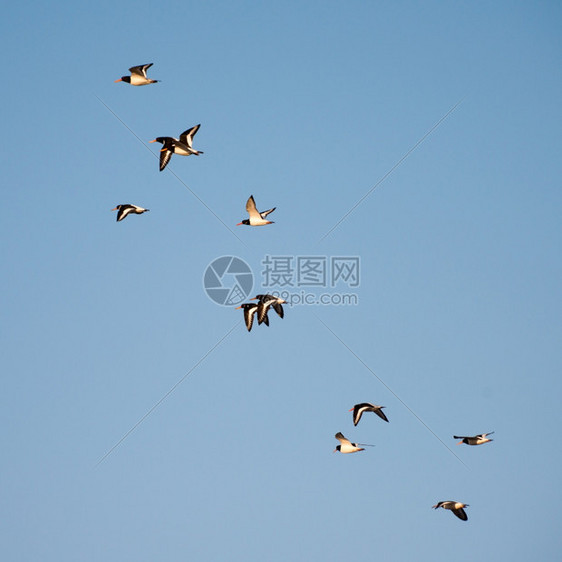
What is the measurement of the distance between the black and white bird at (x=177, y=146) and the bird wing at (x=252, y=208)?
314 centimetres

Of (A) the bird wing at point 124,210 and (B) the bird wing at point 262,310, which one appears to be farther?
(A) the bird wing at point 124,210

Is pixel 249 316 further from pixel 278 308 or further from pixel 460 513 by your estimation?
pixel 460 513

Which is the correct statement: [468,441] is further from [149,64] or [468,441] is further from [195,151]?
[149,64]

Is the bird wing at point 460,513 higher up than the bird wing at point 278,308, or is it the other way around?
the bird wing at point 278,308

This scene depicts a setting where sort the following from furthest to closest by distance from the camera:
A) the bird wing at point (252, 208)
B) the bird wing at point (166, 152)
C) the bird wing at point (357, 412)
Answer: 1. the bird wing at point (357, 412)
2. the bird wing at point (252, 208)
3. the bird wing at point (166, 152)

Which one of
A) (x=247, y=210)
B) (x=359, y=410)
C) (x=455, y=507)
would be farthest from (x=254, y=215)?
(x=455, y=507)

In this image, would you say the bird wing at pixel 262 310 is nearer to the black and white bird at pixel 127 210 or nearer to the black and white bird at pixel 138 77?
the black and white bird at pixel 127 210

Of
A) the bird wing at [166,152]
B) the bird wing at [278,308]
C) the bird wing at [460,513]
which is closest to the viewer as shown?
the bird wing at [278,308]

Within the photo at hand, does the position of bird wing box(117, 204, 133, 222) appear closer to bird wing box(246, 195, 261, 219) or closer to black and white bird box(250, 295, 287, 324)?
bird wing box(246, 195, 261, 219)

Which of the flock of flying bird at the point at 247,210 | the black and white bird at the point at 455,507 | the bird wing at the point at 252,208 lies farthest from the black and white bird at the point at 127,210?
the black and white bird at the point at 455,507

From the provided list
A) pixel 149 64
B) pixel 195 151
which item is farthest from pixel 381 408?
pixel 149 64

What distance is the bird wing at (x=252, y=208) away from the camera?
40097 millimetres

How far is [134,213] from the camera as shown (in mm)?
41062

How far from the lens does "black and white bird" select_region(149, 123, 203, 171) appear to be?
38.8 meters
